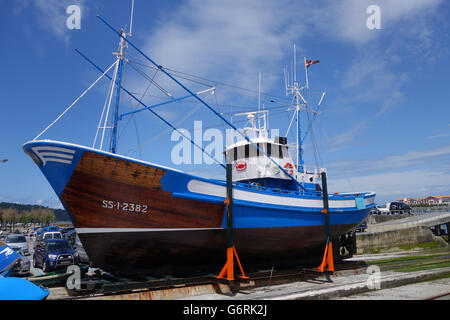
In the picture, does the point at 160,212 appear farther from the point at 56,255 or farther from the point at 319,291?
the point at 56,255

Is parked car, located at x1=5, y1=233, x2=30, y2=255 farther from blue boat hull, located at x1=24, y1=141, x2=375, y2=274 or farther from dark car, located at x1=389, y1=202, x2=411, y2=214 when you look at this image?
dark car, located at x1=389, y1=202, x2=411, y2=214

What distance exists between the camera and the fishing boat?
26.7 ft

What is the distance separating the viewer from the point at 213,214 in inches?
382

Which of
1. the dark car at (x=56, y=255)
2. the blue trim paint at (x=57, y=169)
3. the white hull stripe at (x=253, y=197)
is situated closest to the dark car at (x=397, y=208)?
the white hull stripe at (x=253, y=197)

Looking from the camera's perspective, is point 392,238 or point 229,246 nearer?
point 229,246

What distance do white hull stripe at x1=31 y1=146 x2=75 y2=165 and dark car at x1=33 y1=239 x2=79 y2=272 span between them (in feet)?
21.4

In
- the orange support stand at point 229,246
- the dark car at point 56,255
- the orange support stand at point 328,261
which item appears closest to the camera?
the orange support stand at point 229,246

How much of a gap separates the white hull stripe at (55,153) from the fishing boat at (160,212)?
1.0 inches

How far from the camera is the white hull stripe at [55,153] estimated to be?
7.89 meters

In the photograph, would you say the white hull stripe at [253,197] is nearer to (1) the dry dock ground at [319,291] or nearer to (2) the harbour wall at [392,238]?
(1) the dry dock ground at [319,291]

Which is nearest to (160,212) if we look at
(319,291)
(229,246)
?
(229,246)

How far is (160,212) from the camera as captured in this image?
887 cm

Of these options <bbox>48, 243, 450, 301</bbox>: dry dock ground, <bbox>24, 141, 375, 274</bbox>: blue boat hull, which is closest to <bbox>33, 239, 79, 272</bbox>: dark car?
<bbox>48, 243, 450, 301</bbox>: dry dock ground

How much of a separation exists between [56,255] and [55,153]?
6821 mm
